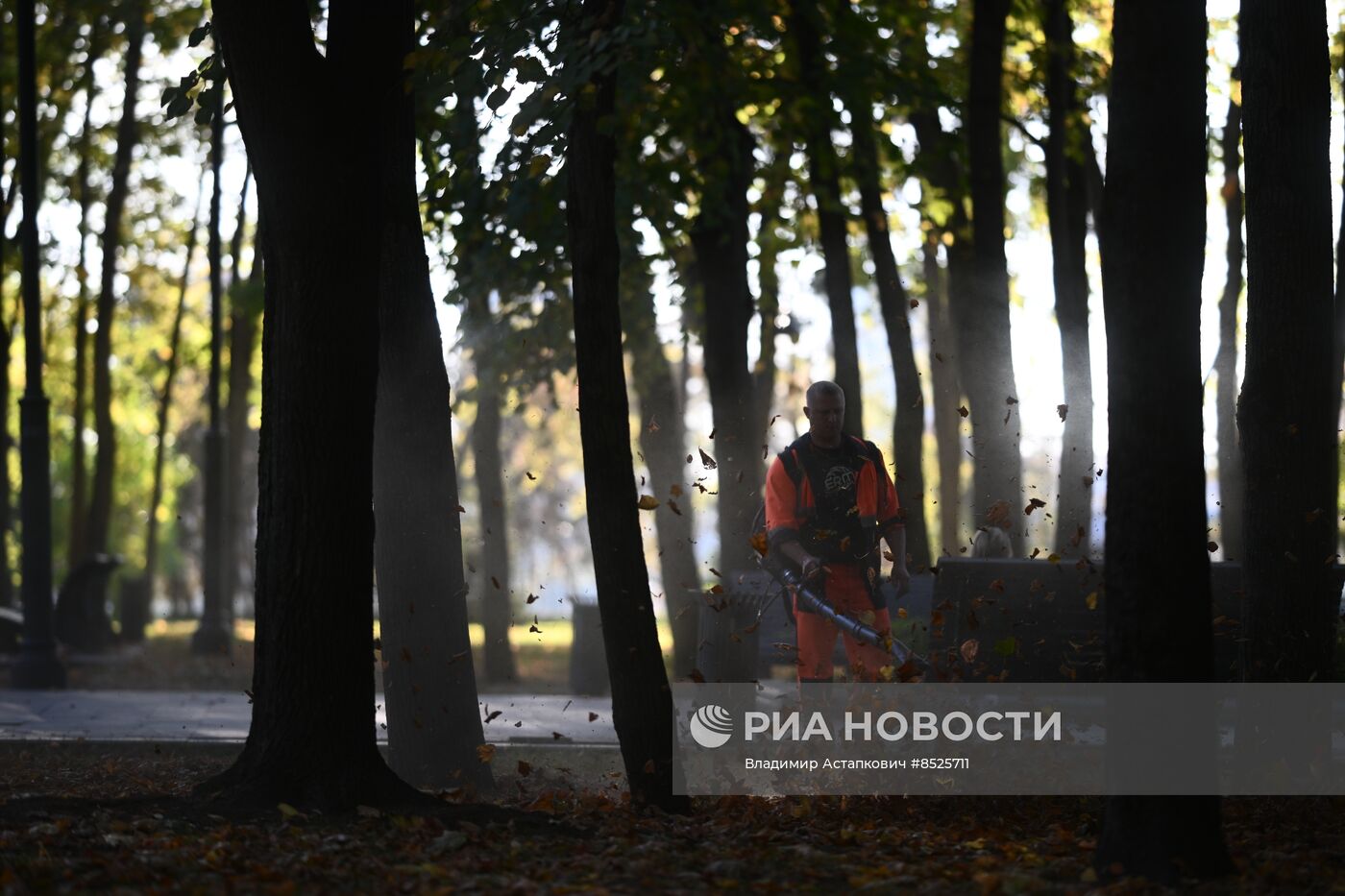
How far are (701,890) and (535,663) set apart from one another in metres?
18.1

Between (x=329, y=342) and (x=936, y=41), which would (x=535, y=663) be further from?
(x=329, y=342)

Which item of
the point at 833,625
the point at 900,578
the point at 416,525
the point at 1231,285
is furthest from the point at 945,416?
the point at 416,525

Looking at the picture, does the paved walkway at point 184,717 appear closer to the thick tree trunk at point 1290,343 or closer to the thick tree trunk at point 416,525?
the thick tree trunk at point 416,525

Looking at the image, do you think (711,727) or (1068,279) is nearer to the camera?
(711,727)

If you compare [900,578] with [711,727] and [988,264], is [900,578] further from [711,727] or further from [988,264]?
[988,264]

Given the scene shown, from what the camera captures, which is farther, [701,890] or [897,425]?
[897,425]

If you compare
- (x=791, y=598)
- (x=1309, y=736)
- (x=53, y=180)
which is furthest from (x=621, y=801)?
(x=53, y=180)

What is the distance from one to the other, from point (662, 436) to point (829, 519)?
9.87m

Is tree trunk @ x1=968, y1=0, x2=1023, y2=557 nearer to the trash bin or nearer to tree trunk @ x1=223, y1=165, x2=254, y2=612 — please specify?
the trash bin

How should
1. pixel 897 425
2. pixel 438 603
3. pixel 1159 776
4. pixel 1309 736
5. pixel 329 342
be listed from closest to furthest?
pixel 1159 776
pixel 329 342
pixel 1309 736
pixel 438 603
pixel 897 425

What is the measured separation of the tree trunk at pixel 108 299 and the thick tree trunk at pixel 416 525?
51.9ft

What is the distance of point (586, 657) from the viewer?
16734 millimetres

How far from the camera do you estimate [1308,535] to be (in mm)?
8289

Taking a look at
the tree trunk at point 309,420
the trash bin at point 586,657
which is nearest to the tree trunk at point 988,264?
the trash bin at point 586,657
